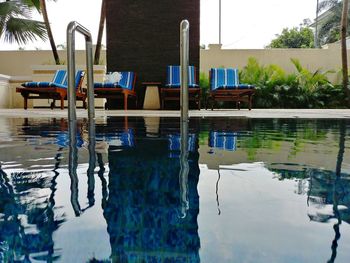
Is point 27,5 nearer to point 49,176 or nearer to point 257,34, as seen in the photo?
point 49,176

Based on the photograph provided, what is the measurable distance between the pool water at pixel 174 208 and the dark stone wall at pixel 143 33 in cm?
884

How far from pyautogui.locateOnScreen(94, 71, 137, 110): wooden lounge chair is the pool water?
7.43 metres

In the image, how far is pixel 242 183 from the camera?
1.50m

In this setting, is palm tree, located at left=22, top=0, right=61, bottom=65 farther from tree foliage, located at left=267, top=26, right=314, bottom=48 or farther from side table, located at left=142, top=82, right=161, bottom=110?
tree foliage, located at left=267, top=26, right=314, bottom=48

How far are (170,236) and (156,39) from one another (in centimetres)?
1021

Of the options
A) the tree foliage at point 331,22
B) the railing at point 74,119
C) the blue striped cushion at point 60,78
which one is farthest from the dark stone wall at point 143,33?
the tree foliage at point 331,22

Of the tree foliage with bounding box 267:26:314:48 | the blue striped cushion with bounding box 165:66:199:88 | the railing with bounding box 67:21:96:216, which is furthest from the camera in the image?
the tree foliage with bounding box 267:26:314:48

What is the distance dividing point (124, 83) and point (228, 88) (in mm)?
2567

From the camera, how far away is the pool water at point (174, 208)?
824 millimetres

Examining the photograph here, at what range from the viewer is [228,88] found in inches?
387

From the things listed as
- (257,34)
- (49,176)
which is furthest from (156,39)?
(257,34)

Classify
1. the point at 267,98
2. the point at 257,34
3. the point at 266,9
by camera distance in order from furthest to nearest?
the point at 257,34
the point at 266,9
the point at 267,98

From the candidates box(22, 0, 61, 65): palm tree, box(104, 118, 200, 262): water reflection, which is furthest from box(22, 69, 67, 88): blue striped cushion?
box(104, 118, 200, 262): water reflection

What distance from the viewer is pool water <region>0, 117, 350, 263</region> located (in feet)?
2.70
